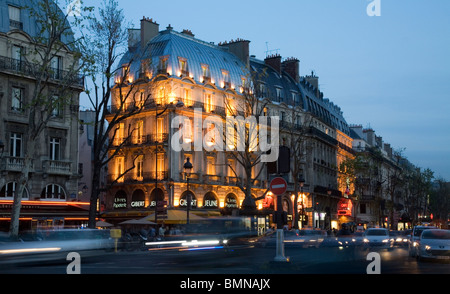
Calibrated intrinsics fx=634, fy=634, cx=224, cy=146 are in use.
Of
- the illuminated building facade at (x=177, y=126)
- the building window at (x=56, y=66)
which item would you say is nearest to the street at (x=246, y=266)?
the building window at (x=56, y=66)

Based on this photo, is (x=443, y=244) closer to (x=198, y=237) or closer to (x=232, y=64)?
(x=198, y=237)

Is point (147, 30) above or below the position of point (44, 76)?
above

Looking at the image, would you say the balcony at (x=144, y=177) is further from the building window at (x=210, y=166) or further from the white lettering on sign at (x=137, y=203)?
the building window at (x=210, y=166)

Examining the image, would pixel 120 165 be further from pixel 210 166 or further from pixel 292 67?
pixel 292 67

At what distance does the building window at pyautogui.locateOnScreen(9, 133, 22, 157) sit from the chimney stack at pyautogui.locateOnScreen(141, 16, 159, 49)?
67.7 ft

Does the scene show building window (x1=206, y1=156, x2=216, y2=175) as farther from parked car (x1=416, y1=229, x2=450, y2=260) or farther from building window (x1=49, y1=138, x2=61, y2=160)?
parked car (x1=416, y1=229, x2=450, y2=260)

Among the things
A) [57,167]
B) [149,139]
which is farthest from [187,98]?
[57,167]

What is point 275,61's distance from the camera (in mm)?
73375

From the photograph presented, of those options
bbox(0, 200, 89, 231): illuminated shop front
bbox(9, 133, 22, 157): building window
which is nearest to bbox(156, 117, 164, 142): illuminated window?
bbox(0, 200, 89, 231): illuminated shop front

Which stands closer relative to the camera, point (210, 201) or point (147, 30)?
point (210, 201)

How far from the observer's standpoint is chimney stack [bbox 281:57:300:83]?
247ft

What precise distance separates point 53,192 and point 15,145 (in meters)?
4.11

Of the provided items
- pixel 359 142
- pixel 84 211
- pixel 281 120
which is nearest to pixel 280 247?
pixel 84 211
